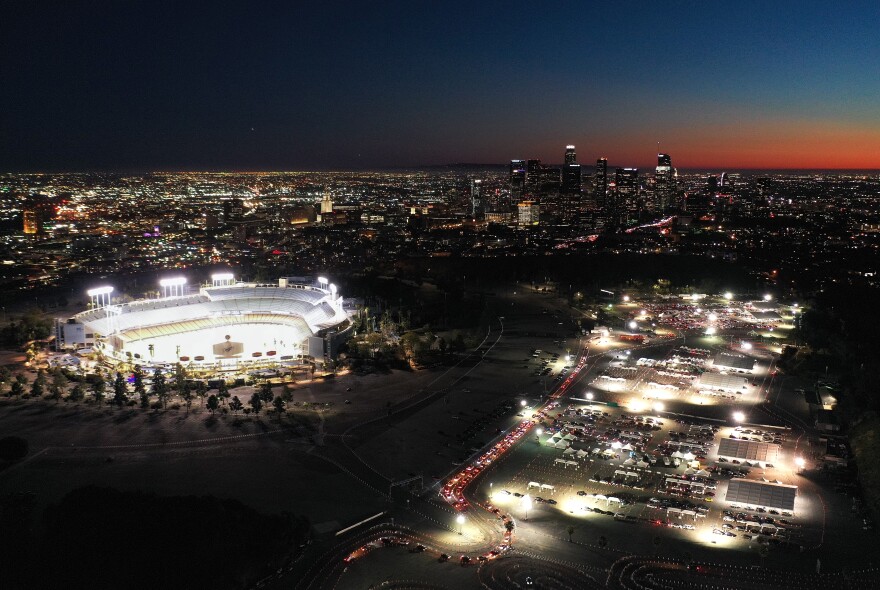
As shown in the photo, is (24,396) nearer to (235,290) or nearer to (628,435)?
Result: (235,290)

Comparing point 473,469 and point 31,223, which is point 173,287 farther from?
point 31,223

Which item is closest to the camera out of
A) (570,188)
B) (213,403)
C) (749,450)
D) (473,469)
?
(473,469)

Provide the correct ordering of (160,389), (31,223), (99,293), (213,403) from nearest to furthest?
(213,403) → (160,389) → (99,293) → (31,223)

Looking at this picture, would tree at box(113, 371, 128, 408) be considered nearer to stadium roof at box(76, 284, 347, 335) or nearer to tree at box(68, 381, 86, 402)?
tree at box(68, 381, 86, 402)

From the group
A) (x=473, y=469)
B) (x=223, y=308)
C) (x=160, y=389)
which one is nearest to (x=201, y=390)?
(x=160, y=389)

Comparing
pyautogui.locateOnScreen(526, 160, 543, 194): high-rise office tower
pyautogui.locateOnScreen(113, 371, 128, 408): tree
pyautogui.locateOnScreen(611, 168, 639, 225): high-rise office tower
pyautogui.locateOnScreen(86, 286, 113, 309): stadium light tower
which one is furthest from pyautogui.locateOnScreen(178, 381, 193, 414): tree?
pyautogui.locateOnScreen(526, 160, 543, 194): high-rise office tower

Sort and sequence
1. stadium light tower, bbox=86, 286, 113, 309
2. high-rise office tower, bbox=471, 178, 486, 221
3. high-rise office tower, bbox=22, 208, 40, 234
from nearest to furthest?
stadium light tower, bbox=86, 286, 113, 309, high-rise office tower, bbox=22, 208, 40, 234, high-rise office tower, bbox=471, 178, 486, 221
